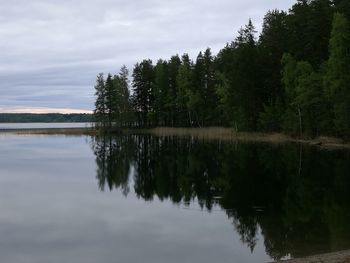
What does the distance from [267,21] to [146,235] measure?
80.4 m

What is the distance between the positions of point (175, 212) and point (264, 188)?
674cm

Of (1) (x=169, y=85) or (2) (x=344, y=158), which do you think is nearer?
(2) (x=344, y=158)

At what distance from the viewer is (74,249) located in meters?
13.7

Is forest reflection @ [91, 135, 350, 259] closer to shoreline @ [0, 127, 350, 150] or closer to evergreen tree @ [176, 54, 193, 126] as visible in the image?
shoreline @ [0, 127, 350, 150]

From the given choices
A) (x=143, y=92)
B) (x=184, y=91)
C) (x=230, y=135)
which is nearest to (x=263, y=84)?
(x=230, y=135)

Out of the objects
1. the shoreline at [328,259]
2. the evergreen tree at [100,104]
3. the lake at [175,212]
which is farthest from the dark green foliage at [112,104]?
the shoreline at [328,259]

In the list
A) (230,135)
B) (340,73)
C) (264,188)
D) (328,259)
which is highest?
(340,73)

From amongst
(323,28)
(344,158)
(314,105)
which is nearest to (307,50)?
(323,28)

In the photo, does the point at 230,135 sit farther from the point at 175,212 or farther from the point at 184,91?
the point at 175,212

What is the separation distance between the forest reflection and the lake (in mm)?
47

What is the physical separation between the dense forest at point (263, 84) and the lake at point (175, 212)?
60.5 feet

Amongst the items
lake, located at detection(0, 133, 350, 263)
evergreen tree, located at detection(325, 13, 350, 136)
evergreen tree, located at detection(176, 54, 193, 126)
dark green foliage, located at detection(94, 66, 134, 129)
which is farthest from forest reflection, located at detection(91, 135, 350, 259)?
dark green foliage, located at detection(94, 66, 134, 129)

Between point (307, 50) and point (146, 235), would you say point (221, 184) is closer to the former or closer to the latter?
point (146, 235)

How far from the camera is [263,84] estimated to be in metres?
69.4
